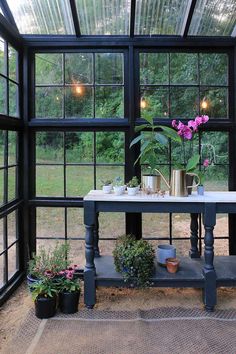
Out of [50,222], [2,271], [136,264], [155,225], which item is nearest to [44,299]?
[2,271]

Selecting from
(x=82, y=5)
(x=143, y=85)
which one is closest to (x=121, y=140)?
(x=143, y=85)

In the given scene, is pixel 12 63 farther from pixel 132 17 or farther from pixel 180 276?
pixel 180 276

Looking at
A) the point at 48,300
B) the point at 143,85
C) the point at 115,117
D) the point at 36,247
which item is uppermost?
the point at 143,85

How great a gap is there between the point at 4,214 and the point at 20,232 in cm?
57

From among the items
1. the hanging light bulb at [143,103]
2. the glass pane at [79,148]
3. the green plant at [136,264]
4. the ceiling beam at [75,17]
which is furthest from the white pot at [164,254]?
the ceiling beam at [75,17]

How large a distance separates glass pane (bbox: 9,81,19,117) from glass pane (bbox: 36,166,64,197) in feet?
2.18

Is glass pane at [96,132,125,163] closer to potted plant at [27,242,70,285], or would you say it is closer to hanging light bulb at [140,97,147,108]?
hanging light bulb at [140,97,147,108]

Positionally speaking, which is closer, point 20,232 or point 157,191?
point 157,191

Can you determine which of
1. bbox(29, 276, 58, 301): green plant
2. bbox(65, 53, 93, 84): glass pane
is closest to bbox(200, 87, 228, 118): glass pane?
bbox(65, 53, 93, 84): glass pane

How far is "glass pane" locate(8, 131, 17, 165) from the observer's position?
344cm

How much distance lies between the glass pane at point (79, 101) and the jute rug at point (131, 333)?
82.1 inches

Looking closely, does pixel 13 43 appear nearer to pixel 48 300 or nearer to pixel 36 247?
pixel 36 247

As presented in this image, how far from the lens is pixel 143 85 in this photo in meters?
3.71

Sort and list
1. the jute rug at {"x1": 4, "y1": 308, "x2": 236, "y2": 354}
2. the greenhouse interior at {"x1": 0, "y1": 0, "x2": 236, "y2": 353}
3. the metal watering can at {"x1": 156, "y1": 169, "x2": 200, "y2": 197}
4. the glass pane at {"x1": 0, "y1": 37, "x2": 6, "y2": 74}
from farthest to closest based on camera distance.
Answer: the greenhouse interior at {"x1": 0, "y1": 0, "x2": 236, "y2": 353} → the glass pane at {"x1": 0, "y1": 37, "x2": 6, "y2": 74} → the metal watering can at {"x1": 156, "y1": 169, "x2": 200, "y2": 197} → the jute rug at {"x1": 4, "y1": 308, "x2": 236, "y2": 354}
